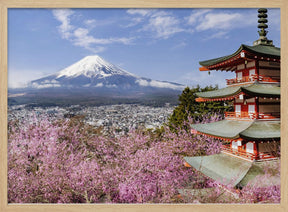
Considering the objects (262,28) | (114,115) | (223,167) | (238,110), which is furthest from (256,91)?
(114,115)

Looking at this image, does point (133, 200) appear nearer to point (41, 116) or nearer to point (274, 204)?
point (274, 204)

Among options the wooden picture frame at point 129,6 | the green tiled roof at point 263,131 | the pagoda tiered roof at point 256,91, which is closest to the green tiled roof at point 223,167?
the wooden picture frame at point 129,6

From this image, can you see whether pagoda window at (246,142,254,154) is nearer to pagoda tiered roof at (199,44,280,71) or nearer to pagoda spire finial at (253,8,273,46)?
pagoda tiered roof at (199,44,280,71)

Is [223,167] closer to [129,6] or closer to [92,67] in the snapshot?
[129,6]

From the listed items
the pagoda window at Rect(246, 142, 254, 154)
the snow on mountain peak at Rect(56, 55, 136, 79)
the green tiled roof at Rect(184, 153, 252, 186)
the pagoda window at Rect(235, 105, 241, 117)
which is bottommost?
the green tiled roof at Rect(184, 153, 252, 186)

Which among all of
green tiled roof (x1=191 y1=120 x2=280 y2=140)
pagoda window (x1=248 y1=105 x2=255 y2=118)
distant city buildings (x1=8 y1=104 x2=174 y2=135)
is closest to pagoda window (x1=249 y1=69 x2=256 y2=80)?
pagoda window (x1=248 y1=105 x2=255 y2=118)

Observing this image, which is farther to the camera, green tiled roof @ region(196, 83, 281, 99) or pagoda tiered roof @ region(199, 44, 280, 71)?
pagoda tiered roof @ region(199, 44, 280, 71)

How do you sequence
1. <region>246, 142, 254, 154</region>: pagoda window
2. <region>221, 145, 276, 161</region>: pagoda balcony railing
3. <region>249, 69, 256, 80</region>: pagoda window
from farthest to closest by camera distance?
1. <region>249, 69, 256, 80</region>: pagoda window
2. <region>246, 142, 254, 154</region>: pagoda window
3. <region>221, 145, 276, 161</region>: pagoda balcony railing
